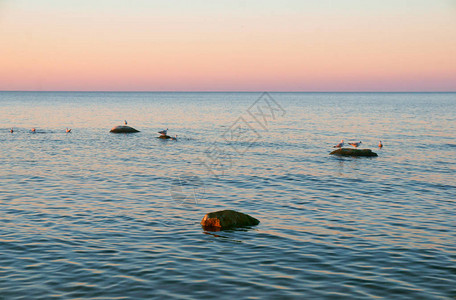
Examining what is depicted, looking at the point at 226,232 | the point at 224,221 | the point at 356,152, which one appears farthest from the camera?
the point at 356,152

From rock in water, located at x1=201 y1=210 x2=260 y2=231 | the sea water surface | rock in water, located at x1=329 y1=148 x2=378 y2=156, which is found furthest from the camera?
rock in water, located at x1=329 y1=148 x2=378 y2=156

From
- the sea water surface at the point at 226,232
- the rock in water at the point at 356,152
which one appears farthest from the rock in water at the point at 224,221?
the rock in water at the point at 356,152

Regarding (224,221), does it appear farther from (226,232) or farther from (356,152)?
(356,152)

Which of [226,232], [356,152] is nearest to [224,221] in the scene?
[226,232]

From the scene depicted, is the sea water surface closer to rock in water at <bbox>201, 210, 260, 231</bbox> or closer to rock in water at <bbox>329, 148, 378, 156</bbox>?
rock in water at <bbox>201, 210, 260, 231</bbox>

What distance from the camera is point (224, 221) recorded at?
18484 mm

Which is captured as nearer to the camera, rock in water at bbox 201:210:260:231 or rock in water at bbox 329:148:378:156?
rock in water at bbox 201:210:260:231

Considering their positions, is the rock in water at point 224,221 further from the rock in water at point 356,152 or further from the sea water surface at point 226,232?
the rock in water at point 356,152

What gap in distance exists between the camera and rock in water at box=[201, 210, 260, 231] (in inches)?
726

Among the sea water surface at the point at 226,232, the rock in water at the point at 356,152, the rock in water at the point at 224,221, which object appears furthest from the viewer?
the rock in water at the point at 356,152

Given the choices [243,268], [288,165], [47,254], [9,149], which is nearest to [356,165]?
[288,165]

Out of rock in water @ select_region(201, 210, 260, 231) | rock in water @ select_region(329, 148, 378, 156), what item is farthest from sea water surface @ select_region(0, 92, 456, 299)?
rock in water @ select_region(329, 148, 378, 156)

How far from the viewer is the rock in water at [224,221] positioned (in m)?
18.4

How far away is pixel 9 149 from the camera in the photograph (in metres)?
45.5
